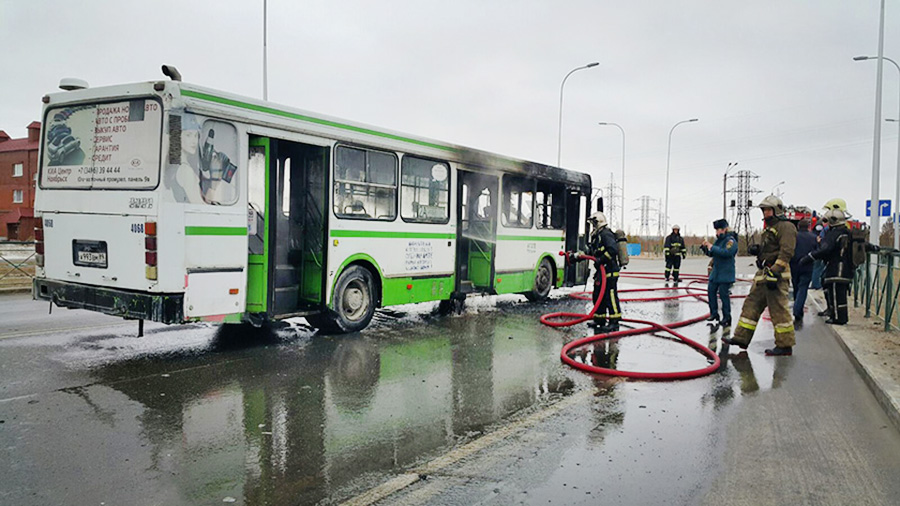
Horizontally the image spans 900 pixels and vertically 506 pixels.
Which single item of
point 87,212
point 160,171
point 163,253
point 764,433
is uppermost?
point 160,171

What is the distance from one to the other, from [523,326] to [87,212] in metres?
6.61

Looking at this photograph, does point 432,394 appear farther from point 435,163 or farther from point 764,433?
point 435,163

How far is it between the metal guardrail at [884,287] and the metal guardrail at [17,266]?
714 inches

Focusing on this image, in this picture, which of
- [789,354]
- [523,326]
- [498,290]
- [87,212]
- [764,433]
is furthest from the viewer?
[498,290]

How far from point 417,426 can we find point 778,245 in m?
5.87

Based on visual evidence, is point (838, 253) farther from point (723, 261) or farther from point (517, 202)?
point (517, 202)

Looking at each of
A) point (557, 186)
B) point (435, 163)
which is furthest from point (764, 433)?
point (557, 186)

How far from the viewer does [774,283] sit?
26.8 ft

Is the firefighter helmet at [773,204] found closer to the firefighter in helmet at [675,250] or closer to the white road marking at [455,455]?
the white road marking at [455,455]

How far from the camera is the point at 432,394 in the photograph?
6.10m

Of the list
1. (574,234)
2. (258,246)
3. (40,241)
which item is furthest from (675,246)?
(40,241)

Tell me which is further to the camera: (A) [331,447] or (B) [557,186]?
(B) [557,186]

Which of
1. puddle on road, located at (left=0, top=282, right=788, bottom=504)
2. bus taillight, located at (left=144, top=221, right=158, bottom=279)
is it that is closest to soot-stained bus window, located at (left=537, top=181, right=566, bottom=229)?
puddle on road, located at (left=0, top=282, right=788, bottom=504)

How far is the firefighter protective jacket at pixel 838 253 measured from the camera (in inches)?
407
